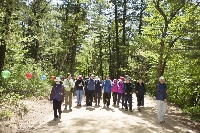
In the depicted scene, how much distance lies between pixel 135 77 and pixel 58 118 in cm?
1924

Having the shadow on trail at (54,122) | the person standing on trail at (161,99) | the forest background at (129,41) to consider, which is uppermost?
the forest background at (129,41)

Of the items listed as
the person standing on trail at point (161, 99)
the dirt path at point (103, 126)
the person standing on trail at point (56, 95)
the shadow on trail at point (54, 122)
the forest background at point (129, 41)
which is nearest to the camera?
the dirt path at point (103, 126)

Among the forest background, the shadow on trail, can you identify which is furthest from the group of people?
the forest background

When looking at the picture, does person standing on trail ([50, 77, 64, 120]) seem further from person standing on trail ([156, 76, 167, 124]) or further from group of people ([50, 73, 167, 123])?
person standing on trail ([156, 76, 167, 124])

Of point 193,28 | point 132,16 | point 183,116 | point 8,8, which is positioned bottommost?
point 183,116

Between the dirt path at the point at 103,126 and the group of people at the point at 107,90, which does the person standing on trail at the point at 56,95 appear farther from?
the dirt path at the point at 103,126

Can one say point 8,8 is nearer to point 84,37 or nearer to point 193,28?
point 193,28

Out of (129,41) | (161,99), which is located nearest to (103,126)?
(161,99)

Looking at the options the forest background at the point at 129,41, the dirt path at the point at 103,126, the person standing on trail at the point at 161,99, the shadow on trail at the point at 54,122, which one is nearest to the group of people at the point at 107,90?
the person standing on trail at the point at 161,99

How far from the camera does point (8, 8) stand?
1328 centimetres

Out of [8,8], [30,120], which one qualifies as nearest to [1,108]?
[30,120]

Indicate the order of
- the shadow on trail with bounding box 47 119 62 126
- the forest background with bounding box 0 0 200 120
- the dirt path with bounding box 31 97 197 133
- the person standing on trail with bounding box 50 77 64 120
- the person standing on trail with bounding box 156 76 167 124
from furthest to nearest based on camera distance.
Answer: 1. the forest background with bounding box 0 0 200 120
2. the person standing on trail with bounding box 156 76 167 124
3. the person standing on trail with bounding box 50 77 64 120
4. the shadow on trail with bounding box 47 119 62 126
5. the dirt path with bounding box 31 97 197 133

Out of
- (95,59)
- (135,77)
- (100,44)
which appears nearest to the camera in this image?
(135,77)

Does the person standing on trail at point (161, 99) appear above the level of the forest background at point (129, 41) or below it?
below
